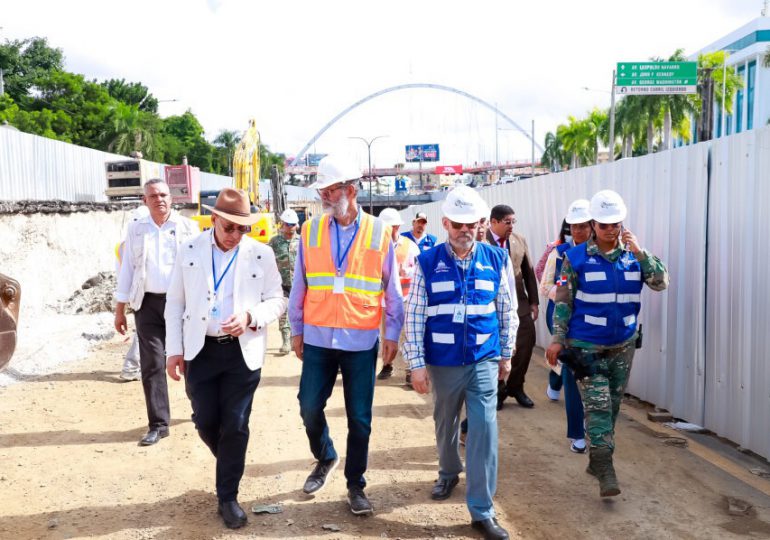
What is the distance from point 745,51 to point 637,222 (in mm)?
77309

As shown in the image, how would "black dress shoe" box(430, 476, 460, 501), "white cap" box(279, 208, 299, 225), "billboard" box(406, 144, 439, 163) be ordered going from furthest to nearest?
"billboard" box(406, 144, 439, 163), "white cap" box(279, 208, 299, 225), "black dress shoe" box(430, 476, 460, 501)

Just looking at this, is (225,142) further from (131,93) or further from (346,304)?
(346,304)

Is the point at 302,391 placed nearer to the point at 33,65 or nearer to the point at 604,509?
the point at 604,509

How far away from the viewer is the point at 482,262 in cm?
467

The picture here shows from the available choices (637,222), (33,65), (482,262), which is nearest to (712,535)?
(482,262)

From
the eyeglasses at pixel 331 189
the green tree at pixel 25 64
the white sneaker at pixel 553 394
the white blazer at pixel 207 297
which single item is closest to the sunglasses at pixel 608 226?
the eyeglasses at pixel 331 189

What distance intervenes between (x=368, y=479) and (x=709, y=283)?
3.31 m

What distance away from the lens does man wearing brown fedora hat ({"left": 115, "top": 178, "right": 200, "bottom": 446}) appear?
6414 mm

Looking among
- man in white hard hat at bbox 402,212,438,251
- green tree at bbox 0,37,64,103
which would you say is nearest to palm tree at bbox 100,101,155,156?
green tree at bbox 0,37,64,103

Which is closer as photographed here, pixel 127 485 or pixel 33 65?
pixel 127 485

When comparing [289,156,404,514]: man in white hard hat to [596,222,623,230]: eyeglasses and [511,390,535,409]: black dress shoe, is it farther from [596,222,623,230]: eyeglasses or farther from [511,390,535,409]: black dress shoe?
[511,390,535,409]: black dress shoe

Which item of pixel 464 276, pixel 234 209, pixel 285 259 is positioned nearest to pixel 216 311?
pixel 234 209

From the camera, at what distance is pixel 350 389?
4.79 meters

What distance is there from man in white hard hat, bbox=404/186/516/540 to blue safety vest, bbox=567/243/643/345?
704 mm
